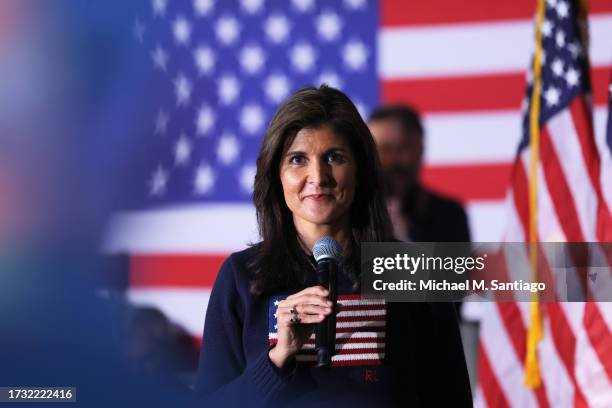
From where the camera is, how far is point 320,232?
1.43 m

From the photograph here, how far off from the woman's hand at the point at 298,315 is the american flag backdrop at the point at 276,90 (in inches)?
82.1

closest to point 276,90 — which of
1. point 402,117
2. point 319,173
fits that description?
point 402,117

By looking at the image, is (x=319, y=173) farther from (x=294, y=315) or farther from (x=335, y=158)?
(x=294, y=315)

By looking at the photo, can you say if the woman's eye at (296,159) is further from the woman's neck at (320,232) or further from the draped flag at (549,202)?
the draped flag at (549,202)

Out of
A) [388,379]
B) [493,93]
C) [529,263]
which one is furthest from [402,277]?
[493,93]

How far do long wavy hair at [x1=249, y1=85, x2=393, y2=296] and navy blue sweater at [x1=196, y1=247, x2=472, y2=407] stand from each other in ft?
0.11

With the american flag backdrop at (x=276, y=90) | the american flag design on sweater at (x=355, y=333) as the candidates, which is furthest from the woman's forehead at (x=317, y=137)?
the american flag backdrop at (x=276, y=90)

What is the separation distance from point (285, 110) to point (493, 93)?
7.04 ft

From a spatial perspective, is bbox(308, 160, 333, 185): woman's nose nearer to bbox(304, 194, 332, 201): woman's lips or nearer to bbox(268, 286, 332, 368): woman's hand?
bbox(304, 194, 332, 201): woman's lips

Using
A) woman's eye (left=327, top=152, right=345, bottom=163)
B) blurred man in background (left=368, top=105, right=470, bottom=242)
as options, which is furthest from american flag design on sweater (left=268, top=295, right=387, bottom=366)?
blurred man in background (left=368, top=105, right=470, bottom=242)

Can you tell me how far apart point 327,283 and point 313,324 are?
0.07 meters

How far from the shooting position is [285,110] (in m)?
1.42

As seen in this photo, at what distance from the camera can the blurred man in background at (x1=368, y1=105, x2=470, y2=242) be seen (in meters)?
2.97

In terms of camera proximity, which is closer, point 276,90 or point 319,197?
point 319,197
